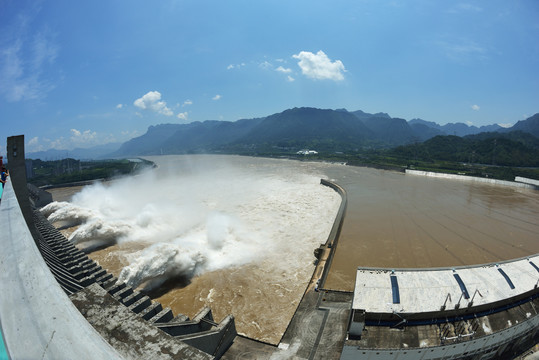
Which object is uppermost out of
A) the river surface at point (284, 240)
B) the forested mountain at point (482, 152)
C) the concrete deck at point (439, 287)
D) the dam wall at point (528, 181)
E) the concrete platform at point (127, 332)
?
the forested mountain at point (482, 152)

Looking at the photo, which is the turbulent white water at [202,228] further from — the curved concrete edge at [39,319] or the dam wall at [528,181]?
the dam wall at [528,181]

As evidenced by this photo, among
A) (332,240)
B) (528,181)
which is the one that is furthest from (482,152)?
(332,240)

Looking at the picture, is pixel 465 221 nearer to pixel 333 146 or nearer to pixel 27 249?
pixel 27 249

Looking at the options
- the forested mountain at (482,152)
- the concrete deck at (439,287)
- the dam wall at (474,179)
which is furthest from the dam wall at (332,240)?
the forested mountain at (482,152)

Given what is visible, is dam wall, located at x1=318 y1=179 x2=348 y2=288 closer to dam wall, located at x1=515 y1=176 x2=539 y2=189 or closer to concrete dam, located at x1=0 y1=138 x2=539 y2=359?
concrete dam, located at x1=0 y1=138 x2=539 y2=359

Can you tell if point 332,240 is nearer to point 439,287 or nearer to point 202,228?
point 439,287

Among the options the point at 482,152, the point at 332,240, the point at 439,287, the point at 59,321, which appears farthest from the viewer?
the point at 482,152

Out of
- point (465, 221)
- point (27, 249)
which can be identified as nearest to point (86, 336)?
point (27, 249)
